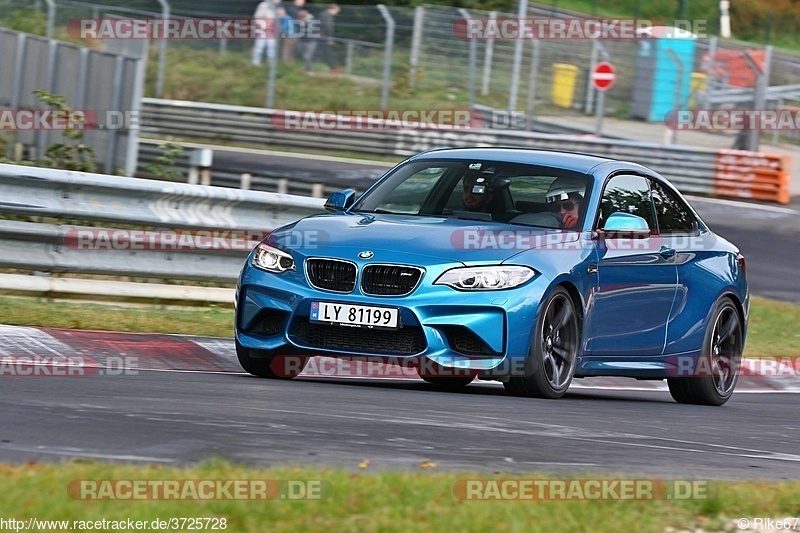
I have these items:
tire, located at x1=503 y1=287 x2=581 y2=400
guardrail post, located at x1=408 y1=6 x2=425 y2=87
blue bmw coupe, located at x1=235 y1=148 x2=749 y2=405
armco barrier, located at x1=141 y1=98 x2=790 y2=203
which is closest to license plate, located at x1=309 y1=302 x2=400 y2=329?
blue bmw coupe, located at x1=235 y1=148 x2=749 y2=405

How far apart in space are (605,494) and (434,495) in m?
0.67

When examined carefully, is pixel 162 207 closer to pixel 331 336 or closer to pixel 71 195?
pixel 71 195

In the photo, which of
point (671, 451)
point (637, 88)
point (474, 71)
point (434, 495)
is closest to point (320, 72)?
point (474, 71)

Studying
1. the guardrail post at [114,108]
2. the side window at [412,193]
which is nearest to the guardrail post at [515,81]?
the guardrail post at [114,108]

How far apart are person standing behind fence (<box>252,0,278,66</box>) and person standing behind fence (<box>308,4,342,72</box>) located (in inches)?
34.6

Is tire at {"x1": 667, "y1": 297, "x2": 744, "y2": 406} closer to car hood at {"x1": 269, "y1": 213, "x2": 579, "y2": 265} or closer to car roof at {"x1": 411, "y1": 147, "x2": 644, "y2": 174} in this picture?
car roof at {"x1": 411, "y1": 147, "x2": 644, "y2": 174}

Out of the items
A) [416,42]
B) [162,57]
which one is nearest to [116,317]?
[416,42]

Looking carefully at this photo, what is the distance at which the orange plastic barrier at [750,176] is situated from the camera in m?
24.9

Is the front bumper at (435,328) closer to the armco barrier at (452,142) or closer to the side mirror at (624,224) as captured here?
the side mirror at (624,224)

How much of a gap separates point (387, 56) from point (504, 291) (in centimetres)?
2006

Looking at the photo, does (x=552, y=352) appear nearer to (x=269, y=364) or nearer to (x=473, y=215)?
(x=473, y=215)

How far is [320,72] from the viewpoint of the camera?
2856cm

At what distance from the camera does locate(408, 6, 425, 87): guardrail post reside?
27.3m

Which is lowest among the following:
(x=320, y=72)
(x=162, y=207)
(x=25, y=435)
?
(x=25, y=435)
